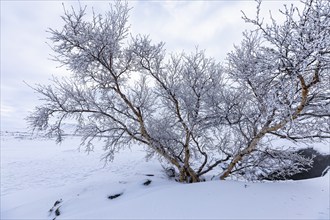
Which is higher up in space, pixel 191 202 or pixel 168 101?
pixel 168 101

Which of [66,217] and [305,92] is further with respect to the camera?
[66,217]

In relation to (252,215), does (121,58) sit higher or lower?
higher

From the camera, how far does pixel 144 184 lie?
7.27m

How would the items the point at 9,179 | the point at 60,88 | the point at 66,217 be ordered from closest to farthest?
the point at 66,217, the point at 60,88, the point at 9,179

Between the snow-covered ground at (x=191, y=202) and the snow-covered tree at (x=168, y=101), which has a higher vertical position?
the snow-covered tree at (x=168, y=101)

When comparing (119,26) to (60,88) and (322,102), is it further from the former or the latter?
(322,102)

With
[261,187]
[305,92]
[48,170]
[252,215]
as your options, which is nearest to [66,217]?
[252,215]

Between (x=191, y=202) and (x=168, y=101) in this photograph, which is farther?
(x=168, y=101)

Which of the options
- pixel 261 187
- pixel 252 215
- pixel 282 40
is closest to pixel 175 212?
pixel 252 215

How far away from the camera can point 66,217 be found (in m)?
5.27

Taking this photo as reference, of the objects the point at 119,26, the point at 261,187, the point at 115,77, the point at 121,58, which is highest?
the point at 119,26

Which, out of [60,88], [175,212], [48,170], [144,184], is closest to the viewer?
[175,212]

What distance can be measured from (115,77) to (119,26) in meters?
1.44

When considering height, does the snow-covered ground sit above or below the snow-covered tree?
below
